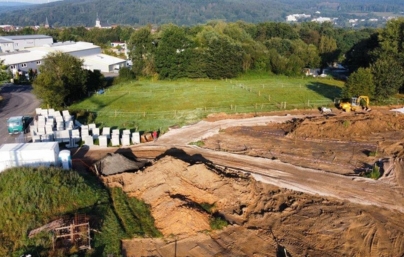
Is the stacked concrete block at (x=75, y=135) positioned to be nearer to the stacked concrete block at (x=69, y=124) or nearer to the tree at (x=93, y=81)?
the stacked concrete block at (x=69, y=124)

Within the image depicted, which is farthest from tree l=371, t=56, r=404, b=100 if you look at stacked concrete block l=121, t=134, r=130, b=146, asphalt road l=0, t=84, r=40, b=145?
asphalt road l=0, t=84, r=40, b=145

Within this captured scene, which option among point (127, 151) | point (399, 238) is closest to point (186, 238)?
point (399, 238)

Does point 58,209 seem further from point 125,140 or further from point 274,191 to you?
A: point 274,191

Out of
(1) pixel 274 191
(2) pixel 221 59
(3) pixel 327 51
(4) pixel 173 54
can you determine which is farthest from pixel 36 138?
(3) pixel 327 51

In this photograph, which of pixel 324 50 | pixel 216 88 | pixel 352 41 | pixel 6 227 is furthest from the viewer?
pixel 352 41

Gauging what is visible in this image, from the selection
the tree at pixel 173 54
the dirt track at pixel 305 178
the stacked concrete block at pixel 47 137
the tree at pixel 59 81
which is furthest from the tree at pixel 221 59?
the stacked concrete block at pixel 47 137

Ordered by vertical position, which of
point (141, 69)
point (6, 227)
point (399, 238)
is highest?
point (141, 69)

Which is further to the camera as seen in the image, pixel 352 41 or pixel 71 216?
pixel 352 41

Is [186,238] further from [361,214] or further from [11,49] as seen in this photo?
[11,49]
